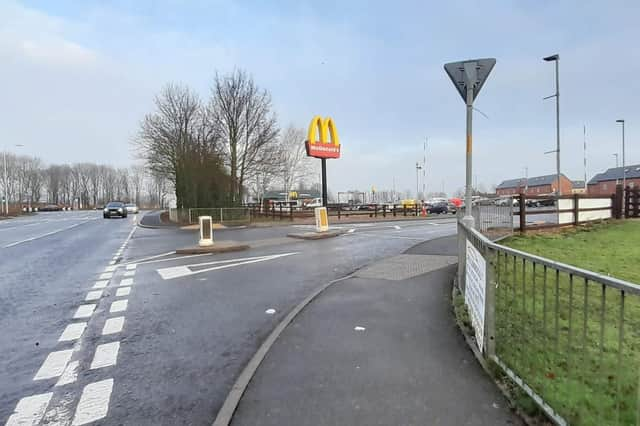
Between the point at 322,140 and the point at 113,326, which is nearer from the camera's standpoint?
the point at 113,326

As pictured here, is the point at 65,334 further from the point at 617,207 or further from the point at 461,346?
the point at 617,207

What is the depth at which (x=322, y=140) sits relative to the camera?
26.7 m

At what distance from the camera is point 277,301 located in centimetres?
636

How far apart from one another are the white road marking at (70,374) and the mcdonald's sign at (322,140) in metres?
22.6

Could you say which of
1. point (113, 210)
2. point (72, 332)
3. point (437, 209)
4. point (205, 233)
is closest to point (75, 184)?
point (113, 210)

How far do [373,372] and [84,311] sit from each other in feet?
15.8

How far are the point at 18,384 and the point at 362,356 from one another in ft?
10.9

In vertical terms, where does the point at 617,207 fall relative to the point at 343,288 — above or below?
above

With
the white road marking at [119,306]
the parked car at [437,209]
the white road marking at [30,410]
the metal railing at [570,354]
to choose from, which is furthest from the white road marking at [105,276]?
the parked car at [437,209]

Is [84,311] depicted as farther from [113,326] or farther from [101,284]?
[101,284]

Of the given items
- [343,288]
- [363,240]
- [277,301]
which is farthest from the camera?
[363,240]

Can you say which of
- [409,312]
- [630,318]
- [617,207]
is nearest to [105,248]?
[409,312]

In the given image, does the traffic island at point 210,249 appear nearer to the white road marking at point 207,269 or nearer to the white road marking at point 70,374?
the white road marking at point 207,269

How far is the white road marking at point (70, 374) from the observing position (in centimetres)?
356
